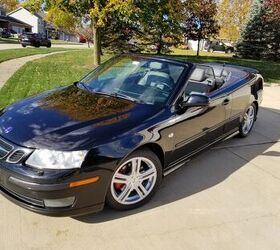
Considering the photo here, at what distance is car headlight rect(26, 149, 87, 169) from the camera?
2895 millimetres

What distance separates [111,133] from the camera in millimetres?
3207

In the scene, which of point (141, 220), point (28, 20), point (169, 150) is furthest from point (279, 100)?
point (28, 20)

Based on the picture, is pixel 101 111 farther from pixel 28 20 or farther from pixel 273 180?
pixel 28 20

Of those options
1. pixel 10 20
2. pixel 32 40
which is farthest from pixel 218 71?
pixel 10 20

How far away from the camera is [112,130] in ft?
10.6

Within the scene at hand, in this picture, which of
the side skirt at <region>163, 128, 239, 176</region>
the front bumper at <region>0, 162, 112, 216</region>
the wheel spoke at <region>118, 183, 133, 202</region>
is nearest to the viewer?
the front bumper at <region>0, 162, 112, 216</region>

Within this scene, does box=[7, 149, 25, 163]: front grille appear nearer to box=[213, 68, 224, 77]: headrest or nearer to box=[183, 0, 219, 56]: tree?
box=[213, 68, 224, 77]: headrest

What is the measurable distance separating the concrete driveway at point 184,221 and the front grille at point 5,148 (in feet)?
2.07

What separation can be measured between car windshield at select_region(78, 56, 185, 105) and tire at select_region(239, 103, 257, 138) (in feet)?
6.46

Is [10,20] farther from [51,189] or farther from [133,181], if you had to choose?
[51,189]

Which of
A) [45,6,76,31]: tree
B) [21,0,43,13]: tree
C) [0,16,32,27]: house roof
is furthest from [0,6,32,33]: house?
[21,0,43,13]: tree

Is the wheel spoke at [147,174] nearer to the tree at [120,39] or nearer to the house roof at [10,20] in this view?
the tree at [120,39]

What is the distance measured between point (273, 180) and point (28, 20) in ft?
267

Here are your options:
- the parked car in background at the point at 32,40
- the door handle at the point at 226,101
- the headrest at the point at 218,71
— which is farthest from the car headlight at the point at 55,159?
the parked car in background at the point at 32,40
